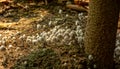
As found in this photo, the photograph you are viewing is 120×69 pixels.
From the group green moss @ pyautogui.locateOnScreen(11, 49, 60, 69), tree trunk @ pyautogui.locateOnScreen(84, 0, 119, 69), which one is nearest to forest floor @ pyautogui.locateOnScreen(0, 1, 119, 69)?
green moss @ pyautogui.locateOnScreen(11, 49, 60, 69)

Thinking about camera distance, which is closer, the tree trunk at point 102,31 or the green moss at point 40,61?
the tree trunk at point 102,31

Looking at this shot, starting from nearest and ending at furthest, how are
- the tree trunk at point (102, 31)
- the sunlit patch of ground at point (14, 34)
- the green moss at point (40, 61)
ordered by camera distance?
the tree trunk at point (102, 31) → the green moss at point (40, 61) → the sunlit patch of ground at point (14, 34)

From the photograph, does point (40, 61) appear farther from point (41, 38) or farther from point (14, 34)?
point (14, 34)

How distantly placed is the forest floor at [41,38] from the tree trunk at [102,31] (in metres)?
0.26

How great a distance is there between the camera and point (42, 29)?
22.3ft

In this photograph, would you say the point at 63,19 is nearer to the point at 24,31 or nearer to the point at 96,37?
the point at 24,31

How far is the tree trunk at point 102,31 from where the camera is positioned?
483 cm

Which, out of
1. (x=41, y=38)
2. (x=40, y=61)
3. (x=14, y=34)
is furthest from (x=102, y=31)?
(x=14, y=34)

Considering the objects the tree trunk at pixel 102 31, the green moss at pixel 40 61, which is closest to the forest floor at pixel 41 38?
the green moss at pixel 40 61

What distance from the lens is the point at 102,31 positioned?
495cm

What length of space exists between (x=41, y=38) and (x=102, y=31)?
61.8 inches

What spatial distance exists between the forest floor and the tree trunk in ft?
0.86

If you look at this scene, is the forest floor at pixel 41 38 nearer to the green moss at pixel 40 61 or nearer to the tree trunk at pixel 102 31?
the green moss at pixel 40 61

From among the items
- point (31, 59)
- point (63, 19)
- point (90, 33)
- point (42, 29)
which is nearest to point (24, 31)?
point (42, 29)
